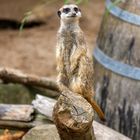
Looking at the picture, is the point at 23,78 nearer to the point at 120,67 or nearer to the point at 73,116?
the point at 120,67

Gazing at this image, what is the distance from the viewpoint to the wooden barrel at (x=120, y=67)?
12.0 ft

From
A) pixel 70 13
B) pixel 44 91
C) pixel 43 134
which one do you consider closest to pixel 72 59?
pixel 70 13

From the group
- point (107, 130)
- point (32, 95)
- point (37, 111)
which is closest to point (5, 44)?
point (32, 95)

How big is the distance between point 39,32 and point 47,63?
1.12 meters

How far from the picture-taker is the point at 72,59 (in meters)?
2.71

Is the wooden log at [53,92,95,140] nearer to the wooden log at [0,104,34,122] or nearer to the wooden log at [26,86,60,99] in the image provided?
the wooden log at [0,104,34,122]

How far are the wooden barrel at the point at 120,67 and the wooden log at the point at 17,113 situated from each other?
492 millimetres

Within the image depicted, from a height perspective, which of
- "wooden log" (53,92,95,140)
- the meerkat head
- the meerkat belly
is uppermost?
the meerkat head

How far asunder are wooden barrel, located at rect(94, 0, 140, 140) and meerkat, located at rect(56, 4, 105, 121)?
0.98 m

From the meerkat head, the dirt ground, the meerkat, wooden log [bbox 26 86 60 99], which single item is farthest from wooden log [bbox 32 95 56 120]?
the dirt ground

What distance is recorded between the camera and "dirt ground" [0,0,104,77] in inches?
258

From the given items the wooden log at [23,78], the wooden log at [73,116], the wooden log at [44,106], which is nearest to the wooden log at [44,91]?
the wooden log at [23,78]

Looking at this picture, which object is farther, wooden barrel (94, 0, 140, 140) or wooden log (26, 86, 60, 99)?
wooden log (26, 86, 60, 99)

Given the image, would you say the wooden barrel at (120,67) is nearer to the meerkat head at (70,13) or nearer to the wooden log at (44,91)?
the wooden log at (44,91)
